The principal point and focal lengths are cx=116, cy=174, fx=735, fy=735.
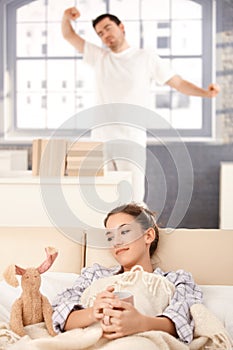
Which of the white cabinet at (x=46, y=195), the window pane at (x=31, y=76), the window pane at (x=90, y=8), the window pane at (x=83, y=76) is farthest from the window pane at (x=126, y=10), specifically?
the white cabinet at (x=46, y=195)

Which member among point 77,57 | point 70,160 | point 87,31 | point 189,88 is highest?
point 87,31

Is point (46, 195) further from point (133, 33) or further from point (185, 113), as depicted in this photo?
point (133, 33)

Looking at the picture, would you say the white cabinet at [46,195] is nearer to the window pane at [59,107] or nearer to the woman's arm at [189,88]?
the woman's arm at [189,88]

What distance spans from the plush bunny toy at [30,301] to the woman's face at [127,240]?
28cm

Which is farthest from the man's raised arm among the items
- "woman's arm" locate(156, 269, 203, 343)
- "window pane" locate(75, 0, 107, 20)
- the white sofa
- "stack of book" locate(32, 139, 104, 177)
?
"woman's arm" locate(156, 269, 203, 343)

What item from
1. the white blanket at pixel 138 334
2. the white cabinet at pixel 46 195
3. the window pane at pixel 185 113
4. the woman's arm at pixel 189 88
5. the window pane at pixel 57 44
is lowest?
the white blanket at pixel 138 334

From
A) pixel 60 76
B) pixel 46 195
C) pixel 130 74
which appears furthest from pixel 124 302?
pixel 60 76

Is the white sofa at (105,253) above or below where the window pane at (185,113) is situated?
below

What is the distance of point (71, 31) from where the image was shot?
5559 millimetres

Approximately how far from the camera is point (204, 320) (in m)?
1.89

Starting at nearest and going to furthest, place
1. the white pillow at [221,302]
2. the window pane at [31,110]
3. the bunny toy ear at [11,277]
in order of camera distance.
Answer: the bunny toy ear at [11,277], the white pillow at [221,302], the window pane at [31,110]

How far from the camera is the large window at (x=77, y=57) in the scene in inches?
231

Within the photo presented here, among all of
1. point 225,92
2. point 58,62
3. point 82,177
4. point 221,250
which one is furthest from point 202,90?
point 221,250

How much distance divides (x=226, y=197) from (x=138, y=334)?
3825 mm
